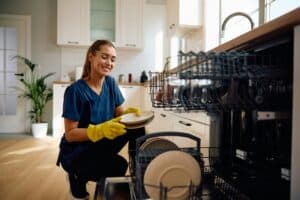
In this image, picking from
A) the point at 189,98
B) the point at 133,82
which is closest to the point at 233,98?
the point at 189,98

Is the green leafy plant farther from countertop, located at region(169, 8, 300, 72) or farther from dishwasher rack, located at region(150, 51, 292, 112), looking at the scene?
countertop, located at region(169, 8, 300, 72)

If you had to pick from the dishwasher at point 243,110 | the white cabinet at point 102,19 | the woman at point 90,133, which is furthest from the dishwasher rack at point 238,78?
the white cabinet at point 102,19

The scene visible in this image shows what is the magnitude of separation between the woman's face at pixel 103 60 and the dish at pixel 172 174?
29.8 inches

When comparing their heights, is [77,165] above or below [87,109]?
below

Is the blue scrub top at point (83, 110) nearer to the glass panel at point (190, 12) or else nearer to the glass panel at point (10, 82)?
the glass panel at point (190, 12)

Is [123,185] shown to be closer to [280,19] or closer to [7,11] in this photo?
[280,19]

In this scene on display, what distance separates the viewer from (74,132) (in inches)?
53.3

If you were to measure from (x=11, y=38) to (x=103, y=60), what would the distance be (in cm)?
371

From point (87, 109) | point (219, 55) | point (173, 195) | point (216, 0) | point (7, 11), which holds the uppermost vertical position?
point (7, 11)

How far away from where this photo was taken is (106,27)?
4445 millimetres

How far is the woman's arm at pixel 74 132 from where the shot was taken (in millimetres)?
1341

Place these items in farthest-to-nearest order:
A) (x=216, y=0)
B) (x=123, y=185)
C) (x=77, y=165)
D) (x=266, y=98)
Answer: (x=216, y=0) < (x=77, y=165) < (x=123, y=185) < (x=266, y=98)

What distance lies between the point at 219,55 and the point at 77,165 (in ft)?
3.19

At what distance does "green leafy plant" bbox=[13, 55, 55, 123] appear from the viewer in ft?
13.6
